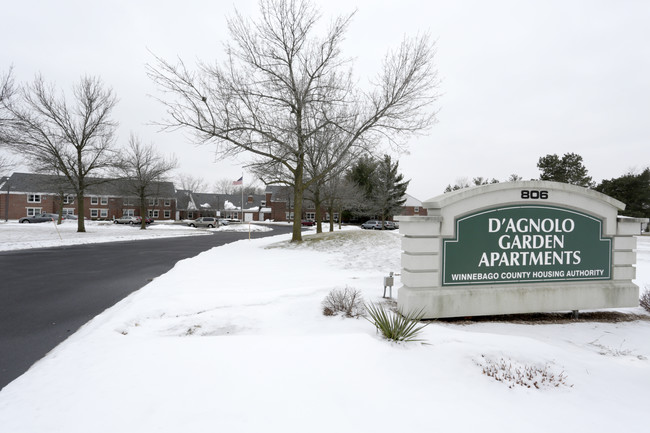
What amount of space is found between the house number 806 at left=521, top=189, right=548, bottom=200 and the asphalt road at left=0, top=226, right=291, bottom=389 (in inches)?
324

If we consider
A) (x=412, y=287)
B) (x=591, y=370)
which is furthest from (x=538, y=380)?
(x=412, y=287)

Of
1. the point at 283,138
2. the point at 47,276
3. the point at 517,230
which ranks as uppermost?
the point at 283,138

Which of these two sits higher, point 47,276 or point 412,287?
point 412,287

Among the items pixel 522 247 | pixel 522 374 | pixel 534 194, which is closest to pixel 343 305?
pixel 522 374

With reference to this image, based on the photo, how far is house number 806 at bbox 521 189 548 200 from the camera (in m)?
6.32

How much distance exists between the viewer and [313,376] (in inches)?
144

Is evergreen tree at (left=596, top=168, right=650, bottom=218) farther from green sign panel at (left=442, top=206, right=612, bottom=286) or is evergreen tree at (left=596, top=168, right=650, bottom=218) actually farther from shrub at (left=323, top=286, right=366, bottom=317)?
shrub at (left=323, top=286, right=366, bottom=317)

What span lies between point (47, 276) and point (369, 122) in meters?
15.3

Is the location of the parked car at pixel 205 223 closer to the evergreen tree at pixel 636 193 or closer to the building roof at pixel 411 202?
the building roof at pixel 411 202

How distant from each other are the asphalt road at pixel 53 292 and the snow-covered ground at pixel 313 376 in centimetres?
52

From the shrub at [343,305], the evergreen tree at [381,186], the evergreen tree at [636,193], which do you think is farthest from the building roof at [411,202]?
the shrub at [343,305]

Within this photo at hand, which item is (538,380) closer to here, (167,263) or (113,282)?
(113,282)

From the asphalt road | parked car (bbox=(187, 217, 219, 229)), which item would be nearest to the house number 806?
the asphalt road

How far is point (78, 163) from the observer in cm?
2933
